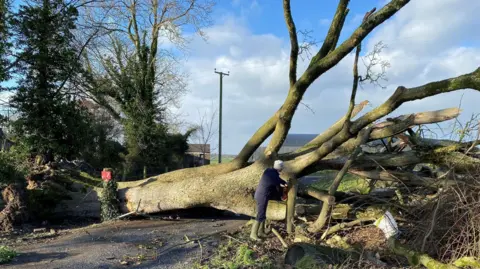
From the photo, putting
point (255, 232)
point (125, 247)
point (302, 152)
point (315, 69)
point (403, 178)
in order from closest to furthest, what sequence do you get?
point (125, 247) < point (255, 232) < point (403, 178) < point (315, 69) < point (302, 152)

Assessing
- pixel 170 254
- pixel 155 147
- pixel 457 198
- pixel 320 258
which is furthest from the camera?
pixel 155 147

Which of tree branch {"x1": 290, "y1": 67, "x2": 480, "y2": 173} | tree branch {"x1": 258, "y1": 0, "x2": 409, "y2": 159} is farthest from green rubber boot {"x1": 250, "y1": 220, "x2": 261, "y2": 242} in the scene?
tree branch {"x1": 258, "y1": 0, "x2": 409, "y2": 159}

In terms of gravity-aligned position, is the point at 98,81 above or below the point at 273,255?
above

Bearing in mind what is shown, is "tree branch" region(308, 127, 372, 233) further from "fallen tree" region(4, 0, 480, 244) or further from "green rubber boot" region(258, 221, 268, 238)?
"green rubber boot" region(258, 221, 268, 238)

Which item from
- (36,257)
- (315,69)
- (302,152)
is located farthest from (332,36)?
(36,257)

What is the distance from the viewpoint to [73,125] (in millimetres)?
15031

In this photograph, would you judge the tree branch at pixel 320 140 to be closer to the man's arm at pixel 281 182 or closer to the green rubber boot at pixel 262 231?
the man's arm at pixel 281 182

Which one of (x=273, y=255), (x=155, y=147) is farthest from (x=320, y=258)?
(x=155, y=147)

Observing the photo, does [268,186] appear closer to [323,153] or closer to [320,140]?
[323,153]

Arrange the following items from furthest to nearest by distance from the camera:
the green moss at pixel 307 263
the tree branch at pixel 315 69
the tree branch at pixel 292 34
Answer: the tree branch at pixel 292 34 < the tree branch at pixel 315 69 < the green moss at pixel 307 263

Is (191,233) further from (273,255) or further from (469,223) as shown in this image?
(469,223)

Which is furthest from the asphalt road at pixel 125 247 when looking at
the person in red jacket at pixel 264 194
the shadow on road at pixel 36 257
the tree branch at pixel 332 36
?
the tree branch at pixel 332 36

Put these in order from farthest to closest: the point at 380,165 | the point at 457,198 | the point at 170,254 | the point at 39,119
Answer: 1. the point at 39,119
2. the point at 380,165
3. the point at 170,254
4. the point at 457,198

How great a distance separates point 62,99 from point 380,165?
36.9 feet
